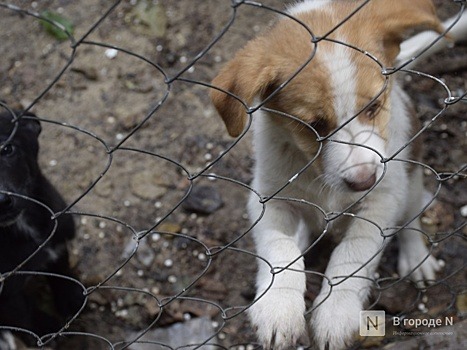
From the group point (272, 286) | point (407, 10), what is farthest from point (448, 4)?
point (272, 286)

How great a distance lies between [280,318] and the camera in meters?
2.73

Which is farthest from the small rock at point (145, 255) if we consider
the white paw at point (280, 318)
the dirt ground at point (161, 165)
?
the white paw at point (280, 318)

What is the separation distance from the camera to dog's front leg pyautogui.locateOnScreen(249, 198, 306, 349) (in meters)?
2.72

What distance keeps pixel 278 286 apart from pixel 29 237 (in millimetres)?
1300

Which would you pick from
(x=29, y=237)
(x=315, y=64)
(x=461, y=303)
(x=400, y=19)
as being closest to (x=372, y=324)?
(x=461, y=303)

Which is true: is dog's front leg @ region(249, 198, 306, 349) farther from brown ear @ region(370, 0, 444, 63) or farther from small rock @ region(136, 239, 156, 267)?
A: small rock @ region(136, 239, 156, 267)

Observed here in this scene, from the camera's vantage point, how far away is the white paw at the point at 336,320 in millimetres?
2785

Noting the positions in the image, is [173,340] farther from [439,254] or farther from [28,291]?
[439,254]

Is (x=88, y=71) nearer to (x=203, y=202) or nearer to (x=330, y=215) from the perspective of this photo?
(x=203, y=202)

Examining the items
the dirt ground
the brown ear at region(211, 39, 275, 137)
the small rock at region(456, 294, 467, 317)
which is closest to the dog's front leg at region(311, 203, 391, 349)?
the dirt ground

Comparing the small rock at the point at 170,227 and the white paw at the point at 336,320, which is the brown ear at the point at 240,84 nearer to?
the white paw at the point at 336,320

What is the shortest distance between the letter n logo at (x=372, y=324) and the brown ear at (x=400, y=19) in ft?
3.50

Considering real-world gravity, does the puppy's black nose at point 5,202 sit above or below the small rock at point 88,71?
above

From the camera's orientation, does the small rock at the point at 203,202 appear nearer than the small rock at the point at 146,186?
Yes
